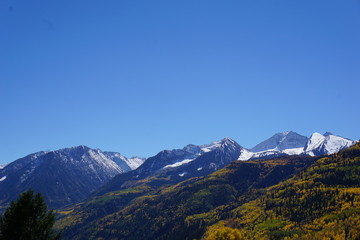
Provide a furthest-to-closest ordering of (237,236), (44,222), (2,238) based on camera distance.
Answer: (237,236), (44,222), (2,238)

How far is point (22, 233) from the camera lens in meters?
41.1

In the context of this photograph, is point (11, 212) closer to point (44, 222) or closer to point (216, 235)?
point (44, 222)

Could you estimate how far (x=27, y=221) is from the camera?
43.0 m

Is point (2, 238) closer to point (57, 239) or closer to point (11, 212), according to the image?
point (11, 212)

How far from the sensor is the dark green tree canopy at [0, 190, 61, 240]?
41312 mm

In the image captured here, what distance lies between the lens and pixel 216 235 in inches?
4259

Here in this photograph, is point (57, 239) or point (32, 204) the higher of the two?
point (32, 204)

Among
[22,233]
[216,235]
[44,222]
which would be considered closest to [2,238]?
[22,233]

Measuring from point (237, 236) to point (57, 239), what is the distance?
75.7 m

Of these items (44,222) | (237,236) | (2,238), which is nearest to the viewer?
(2,238)

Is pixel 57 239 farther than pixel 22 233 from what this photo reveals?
Yes

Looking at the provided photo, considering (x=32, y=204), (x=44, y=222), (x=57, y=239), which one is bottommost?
(x=57, y=239)

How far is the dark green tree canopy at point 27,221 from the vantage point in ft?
136

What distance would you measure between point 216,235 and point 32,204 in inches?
3099
